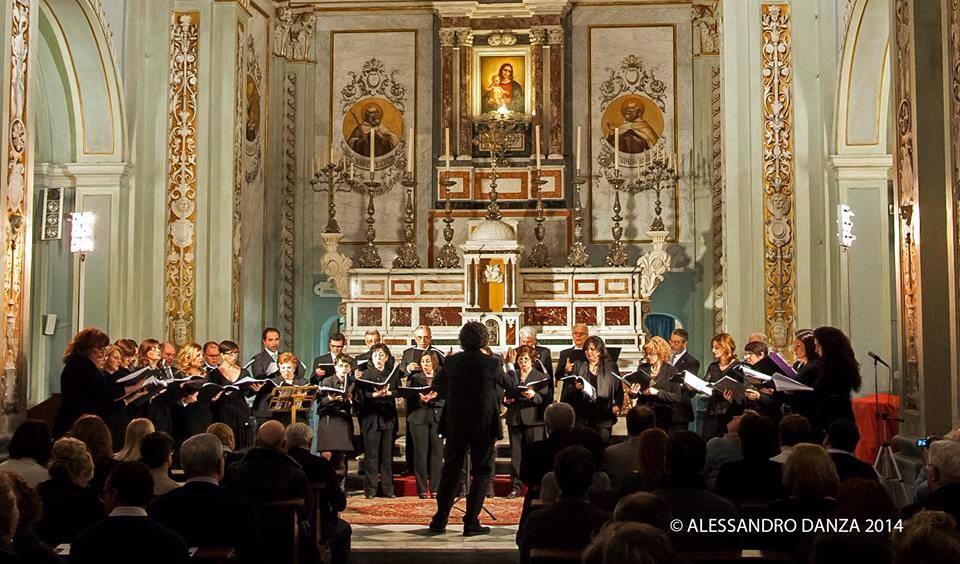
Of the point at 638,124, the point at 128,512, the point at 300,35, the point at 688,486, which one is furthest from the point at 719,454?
the point at 300,35

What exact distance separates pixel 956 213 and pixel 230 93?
9460mm

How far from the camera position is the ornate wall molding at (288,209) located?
61.5 feet

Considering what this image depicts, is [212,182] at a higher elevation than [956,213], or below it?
higher

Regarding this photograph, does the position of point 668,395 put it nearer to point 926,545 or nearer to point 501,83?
point 926,545

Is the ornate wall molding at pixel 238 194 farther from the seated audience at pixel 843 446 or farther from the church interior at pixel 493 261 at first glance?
the seated audience at pixel 843 446

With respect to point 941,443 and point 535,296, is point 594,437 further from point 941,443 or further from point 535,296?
point 535,296

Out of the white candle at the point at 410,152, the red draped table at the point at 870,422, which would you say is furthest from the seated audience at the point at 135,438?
the white candle at the point at 410,152

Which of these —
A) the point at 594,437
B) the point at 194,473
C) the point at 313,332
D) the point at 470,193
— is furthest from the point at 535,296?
the point at 194,473

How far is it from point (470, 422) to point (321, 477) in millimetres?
1908

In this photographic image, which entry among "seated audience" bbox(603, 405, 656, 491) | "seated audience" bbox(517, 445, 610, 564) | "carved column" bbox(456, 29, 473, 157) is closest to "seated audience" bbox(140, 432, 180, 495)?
"seated audience" bbox(517, 445, 610, 564)

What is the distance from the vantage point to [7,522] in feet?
13.9

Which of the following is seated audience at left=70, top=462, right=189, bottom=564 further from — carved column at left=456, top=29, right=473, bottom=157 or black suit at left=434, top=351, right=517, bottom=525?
carved column at left=456, top=29, right=473, bottom=157

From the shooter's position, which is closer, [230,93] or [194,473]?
[194,473]

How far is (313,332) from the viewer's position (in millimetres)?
18859
